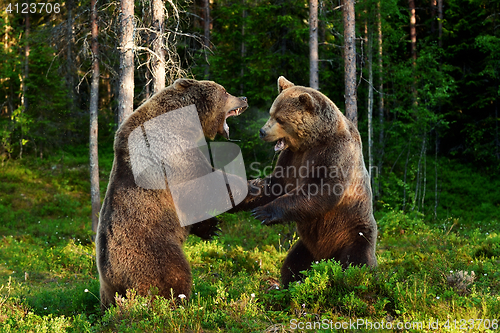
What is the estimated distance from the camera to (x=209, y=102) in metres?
5.17

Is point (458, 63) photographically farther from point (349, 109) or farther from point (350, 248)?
point (350, 248)

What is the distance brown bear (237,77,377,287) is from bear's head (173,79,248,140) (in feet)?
2.36

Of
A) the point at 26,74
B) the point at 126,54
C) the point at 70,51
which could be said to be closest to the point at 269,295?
the point at 126,54

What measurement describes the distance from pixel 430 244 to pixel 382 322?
22.7 ft

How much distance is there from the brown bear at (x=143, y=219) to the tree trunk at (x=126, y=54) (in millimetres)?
5051

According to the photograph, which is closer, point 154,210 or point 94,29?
→ point 154,210

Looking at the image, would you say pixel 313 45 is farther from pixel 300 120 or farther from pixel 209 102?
pixel 300 120

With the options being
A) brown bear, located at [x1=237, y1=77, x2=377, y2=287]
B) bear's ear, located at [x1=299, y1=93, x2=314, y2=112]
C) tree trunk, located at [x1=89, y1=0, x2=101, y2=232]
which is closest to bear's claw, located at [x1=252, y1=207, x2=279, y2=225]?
brown bear, located at [x1=237, y1=77, x2=377, y2=287]

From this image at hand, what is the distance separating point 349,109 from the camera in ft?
38.3

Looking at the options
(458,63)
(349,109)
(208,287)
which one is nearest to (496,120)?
(458,63)

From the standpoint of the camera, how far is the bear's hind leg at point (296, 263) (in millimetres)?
5117

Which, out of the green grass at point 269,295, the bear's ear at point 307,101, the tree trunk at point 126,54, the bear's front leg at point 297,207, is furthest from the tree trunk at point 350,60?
the bear's front leg at point 297,207

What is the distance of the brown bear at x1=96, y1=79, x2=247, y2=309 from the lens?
14.3ft

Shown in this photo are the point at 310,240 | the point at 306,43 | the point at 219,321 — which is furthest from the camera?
the point at 306,43
